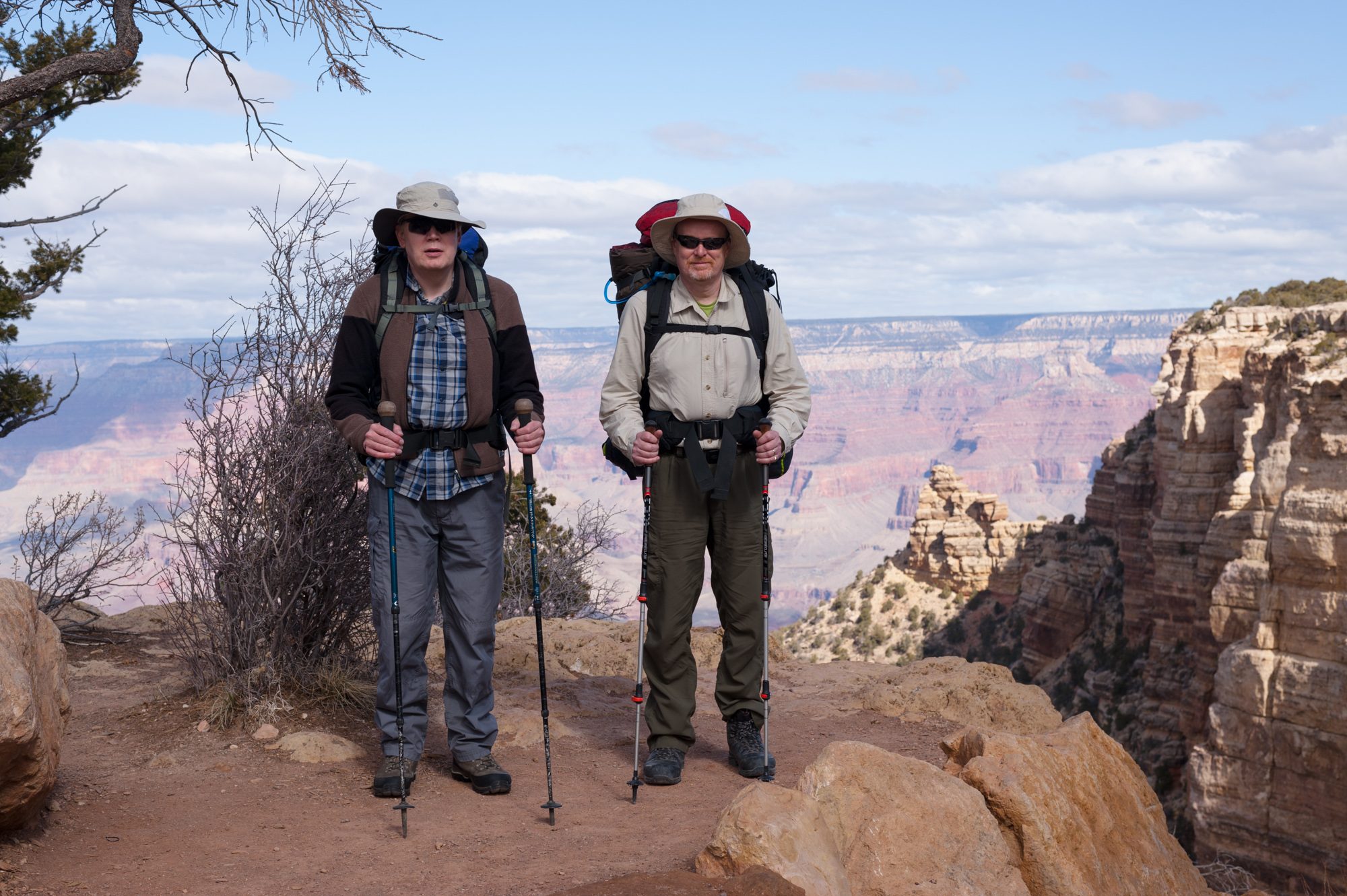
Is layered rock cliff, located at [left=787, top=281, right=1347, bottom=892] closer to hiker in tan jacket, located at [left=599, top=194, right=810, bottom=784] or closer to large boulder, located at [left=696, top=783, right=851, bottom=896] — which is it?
hiker in tan jacket, located at [left=599, top=194, right=810, bottom=784]

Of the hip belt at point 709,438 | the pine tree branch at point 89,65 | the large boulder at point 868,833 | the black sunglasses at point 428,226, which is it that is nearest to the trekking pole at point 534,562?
the hip belt at point 709,438

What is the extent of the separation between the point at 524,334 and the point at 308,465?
184 centimetres

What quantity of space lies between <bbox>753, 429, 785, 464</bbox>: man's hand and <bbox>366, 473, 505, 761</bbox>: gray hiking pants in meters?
1.23

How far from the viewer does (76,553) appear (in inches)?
404

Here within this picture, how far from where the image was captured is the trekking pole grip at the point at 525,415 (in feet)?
17.5

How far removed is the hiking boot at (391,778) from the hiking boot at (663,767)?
1.13m

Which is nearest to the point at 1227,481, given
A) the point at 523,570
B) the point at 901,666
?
the point at 523,570

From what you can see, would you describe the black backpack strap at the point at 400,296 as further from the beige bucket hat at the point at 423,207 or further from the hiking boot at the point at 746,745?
the hiking boot at the point at 746,745

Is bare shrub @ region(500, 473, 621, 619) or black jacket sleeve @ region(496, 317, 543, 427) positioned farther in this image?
bare shrub @ region(500, 473, 621, 619)

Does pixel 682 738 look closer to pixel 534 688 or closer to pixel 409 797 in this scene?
pixel 409 797

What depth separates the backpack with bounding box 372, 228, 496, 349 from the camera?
5.43 m

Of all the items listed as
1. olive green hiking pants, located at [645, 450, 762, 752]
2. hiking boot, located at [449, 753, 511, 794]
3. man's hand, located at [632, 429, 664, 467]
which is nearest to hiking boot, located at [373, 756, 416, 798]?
hiking boot, located at [449, 753, 511, 794]

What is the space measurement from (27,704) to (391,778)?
5.64 ft

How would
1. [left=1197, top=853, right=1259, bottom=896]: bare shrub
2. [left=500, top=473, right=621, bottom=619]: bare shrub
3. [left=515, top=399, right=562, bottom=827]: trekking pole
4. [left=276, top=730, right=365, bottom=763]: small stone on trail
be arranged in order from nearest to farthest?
[left=515, top=399, right=562, bottom=827]: trekking pole
[left=276, top=730, right=365, bottom=763]: small stone on trail
[left=1197, top=853, right=1259, bottom=896]: bare shrub
[left=500, top=473, right=621, bottom=619]: bare shrub
